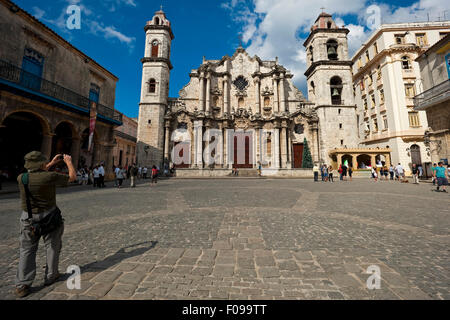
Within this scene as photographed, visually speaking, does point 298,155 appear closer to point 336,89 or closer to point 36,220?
point 336,89

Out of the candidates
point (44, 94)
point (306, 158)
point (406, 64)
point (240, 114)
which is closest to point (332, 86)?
point (406, 64)

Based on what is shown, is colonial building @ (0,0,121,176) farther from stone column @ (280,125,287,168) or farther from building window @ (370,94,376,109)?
building window @ (370,94,376,109)

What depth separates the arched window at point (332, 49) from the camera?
27.5m

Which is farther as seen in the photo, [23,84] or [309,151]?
[309,151]

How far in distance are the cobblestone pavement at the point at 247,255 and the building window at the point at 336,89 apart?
2625 centimetres

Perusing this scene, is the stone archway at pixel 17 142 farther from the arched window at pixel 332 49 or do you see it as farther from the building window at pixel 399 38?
the building window at pixel 399 38

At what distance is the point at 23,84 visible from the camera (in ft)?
37.5

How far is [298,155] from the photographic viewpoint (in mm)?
27391

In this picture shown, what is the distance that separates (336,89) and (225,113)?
53.6 feet

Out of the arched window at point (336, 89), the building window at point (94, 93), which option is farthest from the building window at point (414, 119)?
the building window at point (94, 93)

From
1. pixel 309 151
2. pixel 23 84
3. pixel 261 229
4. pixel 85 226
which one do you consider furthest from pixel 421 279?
pixel 309 151

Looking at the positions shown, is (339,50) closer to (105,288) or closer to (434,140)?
(434,140)

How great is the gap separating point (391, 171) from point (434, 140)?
604 cm

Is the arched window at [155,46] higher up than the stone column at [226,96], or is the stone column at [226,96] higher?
the arched window at [155,46]
